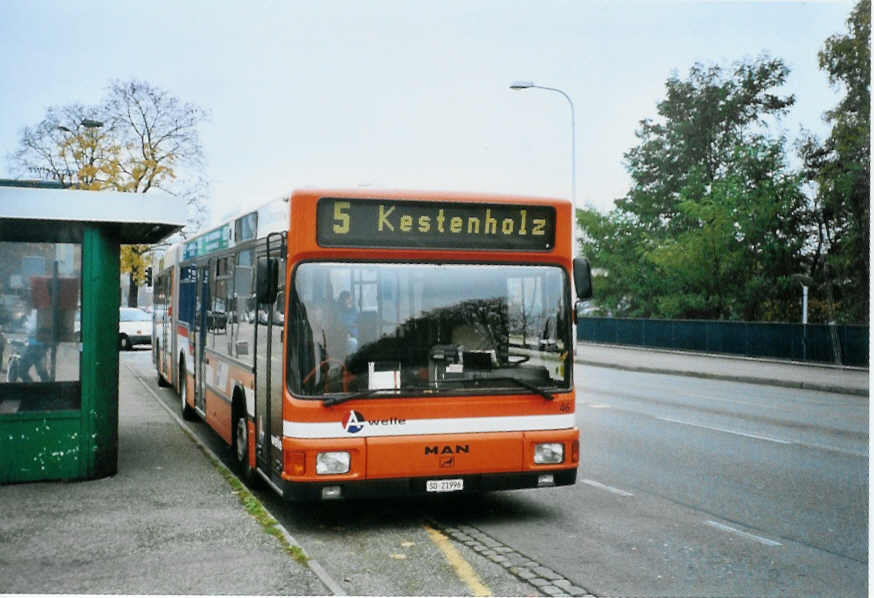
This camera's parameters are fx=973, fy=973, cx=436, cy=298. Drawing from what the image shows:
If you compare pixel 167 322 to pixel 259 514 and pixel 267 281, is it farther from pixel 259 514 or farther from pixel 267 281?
pixel 267 281

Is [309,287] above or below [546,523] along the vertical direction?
above

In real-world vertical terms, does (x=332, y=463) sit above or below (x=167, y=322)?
below

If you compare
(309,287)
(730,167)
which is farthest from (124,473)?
(730,167)

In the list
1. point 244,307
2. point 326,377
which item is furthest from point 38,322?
point 326,377

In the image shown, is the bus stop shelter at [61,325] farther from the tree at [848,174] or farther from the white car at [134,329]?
the white car at [134,329]

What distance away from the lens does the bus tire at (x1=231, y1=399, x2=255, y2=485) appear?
28.7 feet

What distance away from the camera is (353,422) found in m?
6.85

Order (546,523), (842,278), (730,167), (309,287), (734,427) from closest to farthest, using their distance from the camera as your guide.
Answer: (309,287) → (546,523) → (734,427) → (842,278) → (730,167)

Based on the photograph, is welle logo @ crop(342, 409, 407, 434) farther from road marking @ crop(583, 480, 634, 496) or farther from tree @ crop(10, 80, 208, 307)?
tree @ crop(10, 80, 208, 307)

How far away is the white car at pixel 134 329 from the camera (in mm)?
35125

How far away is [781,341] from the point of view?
2911 centimetres

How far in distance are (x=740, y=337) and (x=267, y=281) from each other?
2670 cm

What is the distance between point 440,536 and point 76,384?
3.85m

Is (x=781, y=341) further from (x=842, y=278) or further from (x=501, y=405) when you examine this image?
(x=501, y=405)
